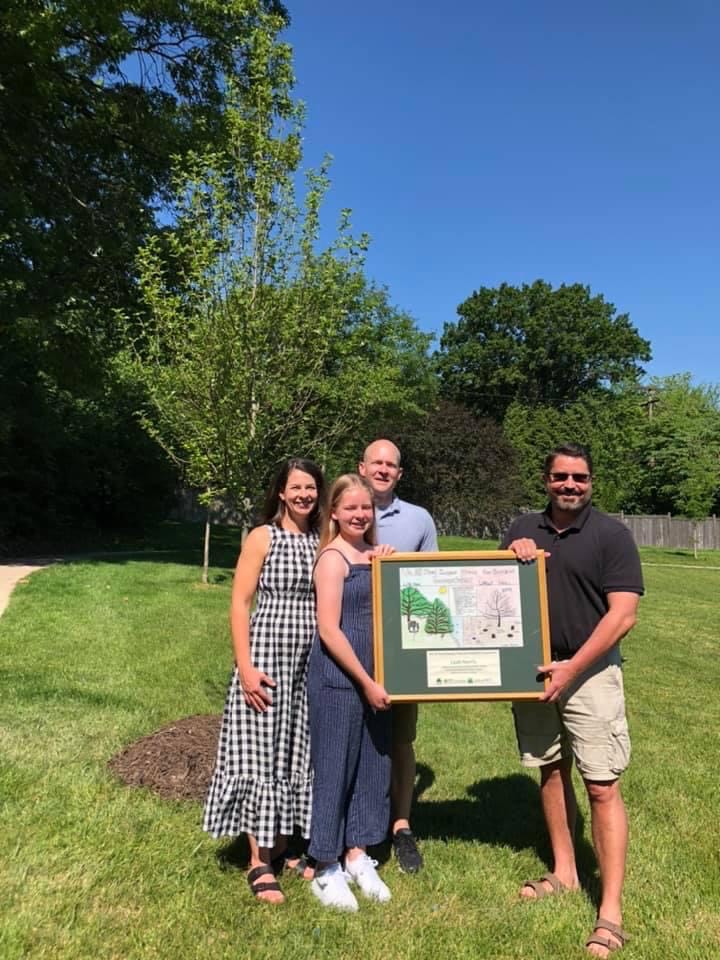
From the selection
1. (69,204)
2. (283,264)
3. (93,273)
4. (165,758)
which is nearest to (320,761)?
(165,758)

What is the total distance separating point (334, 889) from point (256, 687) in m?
0.99

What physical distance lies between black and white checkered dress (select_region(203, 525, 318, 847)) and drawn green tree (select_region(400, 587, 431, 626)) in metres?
0.45

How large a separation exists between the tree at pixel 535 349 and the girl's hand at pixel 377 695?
49.5m

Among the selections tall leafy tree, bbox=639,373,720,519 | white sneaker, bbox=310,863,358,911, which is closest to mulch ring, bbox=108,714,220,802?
white sneaker, bbox=310,863,358,911

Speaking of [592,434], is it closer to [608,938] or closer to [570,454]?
[570,454]

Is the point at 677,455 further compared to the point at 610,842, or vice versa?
the point at 677,455

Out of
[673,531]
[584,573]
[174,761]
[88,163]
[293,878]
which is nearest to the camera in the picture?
[584,573]

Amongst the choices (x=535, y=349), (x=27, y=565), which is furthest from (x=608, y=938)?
(x=535, y=349)

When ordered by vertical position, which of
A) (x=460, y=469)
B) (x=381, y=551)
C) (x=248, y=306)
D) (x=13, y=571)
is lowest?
(x=13, y=571)

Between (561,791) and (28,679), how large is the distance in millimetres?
5179

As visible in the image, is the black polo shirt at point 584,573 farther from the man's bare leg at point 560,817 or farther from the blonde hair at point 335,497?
the blonde hair at point 335,497

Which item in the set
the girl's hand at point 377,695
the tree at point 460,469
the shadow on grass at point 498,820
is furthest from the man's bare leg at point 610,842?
the tree at point 460,469

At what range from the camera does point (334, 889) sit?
11.2ft

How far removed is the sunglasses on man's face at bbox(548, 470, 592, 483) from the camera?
3367 millimetres
